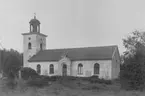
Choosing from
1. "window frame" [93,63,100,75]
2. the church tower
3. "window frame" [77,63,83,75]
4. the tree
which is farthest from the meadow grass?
the church tower

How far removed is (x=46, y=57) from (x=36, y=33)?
19.8 ft

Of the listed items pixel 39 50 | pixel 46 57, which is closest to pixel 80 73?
pixel 46 57

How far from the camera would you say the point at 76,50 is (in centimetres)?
3647

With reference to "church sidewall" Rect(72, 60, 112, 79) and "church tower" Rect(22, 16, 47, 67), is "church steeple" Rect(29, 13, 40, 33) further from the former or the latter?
"church sidewall" Rect(72, 60, 112, 79)

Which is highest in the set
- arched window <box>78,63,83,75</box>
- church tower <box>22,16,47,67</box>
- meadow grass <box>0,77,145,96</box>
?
church tower <box>22,16,47,67</box>

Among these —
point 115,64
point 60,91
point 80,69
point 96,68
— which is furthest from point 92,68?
point 60,91

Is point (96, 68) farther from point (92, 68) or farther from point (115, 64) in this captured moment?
point (115, 64)

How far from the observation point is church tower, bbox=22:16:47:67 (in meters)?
39.6

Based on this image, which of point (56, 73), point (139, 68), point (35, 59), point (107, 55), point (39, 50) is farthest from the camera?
point (39, 50)

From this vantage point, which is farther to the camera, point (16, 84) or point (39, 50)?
point (39, 50)

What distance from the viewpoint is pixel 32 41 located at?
39.9 meters

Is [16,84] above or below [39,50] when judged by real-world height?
below

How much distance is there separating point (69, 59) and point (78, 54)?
2237 millimetres

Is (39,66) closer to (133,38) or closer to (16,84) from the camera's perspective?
(16,84)
